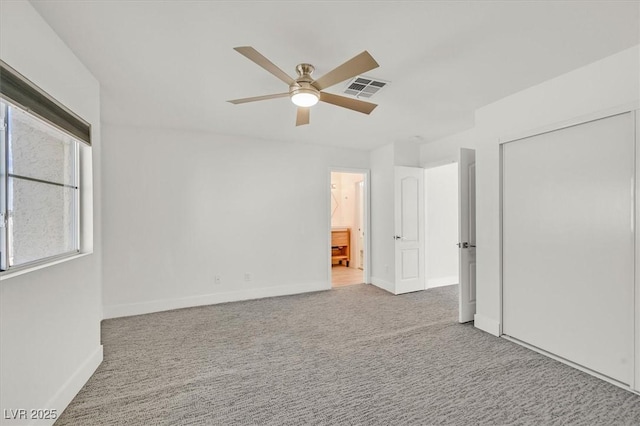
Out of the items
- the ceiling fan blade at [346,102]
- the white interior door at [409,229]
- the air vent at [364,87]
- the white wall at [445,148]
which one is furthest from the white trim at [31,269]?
the white wall at [445,148]

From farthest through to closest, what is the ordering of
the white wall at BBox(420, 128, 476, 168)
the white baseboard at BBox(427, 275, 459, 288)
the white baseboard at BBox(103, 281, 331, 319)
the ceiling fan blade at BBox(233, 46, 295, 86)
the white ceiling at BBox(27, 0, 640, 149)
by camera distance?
the white baseboard at BBox(427, 275, 459, 288) < the white wall at BBox(420, 128, 476, 168) < the white baseboard at BBox(103, 281, 331, 319) < the white ceiling at BBox(27, 0, 640, 149) < the ceiling fan blade at BBox(233, 46, 295, 86)

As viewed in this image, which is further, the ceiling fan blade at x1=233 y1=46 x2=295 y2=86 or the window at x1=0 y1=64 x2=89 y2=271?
the ceiling fan blade at x1=233 y1=46 x2=295 y2=86

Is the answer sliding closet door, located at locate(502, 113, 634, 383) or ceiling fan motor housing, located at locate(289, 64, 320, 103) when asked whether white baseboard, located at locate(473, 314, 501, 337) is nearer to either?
sliding closet door, located at locate(502, 113, 634, 383)

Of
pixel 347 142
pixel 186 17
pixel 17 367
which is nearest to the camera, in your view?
pixel 17 367

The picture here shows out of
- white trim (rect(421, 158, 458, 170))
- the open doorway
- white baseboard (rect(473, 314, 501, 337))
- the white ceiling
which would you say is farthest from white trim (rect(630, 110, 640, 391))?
the open doorway

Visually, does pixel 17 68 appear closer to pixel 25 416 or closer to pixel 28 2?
pixel 28 2

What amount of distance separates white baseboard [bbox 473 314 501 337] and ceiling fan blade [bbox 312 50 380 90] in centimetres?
292

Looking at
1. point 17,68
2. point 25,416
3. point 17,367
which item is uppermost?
point 17,68

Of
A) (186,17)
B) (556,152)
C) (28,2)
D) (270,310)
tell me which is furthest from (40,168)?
(556,152)

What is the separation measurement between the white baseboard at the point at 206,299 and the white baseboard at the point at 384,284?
2.92ft

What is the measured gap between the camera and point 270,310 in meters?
3.98

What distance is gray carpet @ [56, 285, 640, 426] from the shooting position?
1901mm

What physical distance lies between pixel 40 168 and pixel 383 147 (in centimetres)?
447

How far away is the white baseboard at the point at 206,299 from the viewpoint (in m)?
3.78
